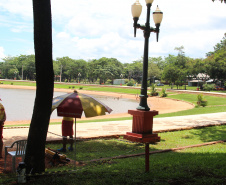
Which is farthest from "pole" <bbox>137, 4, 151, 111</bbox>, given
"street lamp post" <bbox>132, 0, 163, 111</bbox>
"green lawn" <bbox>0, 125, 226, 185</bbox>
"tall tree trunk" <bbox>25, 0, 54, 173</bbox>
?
"tall tree trunk" <bbox>25, 0, 54, 173</bbox>

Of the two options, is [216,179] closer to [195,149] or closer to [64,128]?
[195,149]

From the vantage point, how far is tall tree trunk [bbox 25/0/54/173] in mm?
5078

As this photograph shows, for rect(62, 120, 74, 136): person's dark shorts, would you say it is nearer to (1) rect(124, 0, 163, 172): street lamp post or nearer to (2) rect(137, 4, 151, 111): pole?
(1) rect(124, 0, 163, 172): street lamp post

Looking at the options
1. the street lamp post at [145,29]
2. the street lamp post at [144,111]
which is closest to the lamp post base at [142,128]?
the street lamp post at [144,111]

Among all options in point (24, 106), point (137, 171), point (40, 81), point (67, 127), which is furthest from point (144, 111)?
point (24, 106)

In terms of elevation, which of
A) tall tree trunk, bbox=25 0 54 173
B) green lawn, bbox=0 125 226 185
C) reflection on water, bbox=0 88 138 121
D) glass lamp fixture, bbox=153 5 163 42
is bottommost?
reflection on water, bbox=0 88 138 121

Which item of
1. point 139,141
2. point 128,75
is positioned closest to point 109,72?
point 128,75

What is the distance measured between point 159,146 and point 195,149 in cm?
121

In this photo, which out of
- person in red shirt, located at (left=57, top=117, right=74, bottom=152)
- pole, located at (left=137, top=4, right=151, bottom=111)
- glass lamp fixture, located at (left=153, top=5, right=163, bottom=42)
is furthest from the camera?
glass lamp fixture, located at (left=153, top=5, right=163, bottom=42)

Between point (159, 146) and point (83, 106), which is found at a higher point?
point (83, 106)

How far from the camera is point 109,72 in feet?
343

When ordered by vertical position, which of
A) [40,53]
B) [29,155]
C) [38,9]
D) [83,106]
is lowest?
[29,155]

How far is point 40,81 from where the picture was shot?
5121mm

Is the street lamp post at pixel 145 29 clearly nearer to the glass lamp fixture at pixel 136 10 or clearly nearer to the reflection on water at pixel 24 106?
the glass lamp fixture at pixel 136 10
